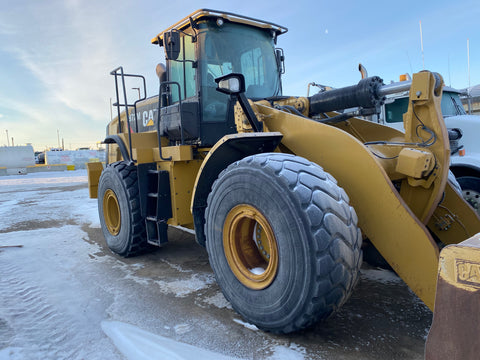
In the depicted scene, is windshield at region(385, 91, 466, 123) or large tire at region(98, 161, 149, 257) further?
windshield at region(385, 91, 466, 123)

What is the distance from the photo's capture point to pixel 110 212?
5625mm

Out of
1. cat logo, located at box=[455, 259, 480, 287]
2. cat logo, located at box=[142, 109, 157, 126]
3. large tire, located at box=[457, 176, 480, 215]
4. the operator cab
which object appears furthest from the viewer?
large tire, located at box=[457, 176, 480, 215]

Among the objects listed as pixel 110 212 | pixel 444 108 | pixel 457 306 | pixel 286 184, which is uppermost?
pixel 444 108

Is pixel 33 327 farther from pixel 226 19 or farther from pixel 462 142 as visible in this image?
pixel 462 142

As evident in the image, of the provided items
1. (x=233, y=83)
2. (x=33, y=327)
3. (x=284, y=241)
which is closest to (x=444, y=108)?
Result: (x=233, y=83)

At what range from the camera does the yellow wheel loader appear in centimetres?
241

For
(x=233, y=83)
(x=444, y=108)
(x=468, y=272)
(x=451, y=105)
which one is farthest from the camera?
(x=451, y=105)

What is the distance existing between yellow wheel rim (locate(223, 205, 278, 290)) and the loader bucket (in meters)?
1.49

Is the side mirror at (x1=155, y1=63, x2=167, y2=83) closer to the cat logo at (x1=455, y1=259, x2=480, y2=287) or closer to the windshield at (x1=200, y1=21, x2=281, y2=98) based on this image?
the windshield at (x1=200, y1=21, x2=281, y2=98)

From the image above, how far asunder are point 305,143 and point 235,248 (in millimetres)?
1063

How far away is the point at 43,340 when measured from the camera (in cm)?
286

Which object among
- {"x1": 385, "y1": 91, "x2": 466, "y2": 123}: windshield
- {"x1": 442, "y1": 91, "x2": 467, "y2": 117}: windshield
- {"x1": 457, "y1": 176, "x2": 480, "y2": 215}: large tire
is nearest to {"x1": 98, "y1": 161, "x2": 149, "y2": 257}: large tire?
{"x1": 385, "y1": 91, "x2": 466, "y2": 123}: windshield

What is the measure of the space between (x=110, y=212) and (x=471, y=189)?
18.3ft

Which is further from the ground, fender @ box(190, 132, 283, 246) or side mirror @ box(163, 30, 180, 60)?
side mirror @ box(163, 30, 180, 60)
